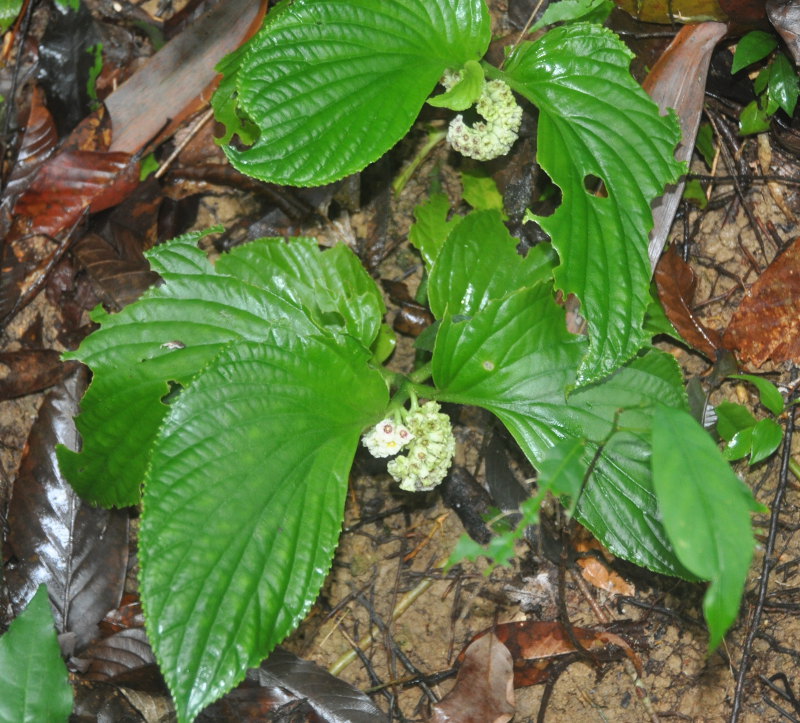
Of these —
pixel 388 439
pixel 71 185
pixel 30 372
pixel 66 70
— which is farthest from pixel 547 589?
pixel 66 70

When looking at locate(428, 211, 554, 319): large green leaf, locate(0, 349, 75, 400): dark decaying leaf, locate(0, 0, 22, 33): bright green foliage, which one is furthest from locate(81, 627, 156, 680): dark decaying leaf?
locate(0, 0, 22, 33): bright green foliage

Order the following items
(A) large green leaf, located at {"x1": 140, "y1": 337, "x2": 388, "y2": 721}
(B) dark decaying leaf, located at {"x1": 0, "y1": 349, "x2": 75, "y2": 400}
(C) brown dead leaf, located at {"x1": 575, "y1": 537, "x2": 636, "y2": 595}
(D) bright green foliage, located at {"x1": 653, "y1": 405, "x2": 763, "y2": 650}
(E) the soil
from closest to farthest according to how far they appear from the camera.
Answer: (D) bright green foliage, located at {"x1": 653, "y1": 405, "x2": 763, "y2": 650} → (A) large green leaf, located at {"x1": 140, "y1": 337, "x2": 388, "y2": 721} → (E) the soil → (C) brown dead leaf, located at {"x1": 575, "y1": 537, "x2": 636, "y2": 595} → (B) dark decaying leaf, located at {"x1": 0, "y1": 349, "x2": 75, "y2": 400}

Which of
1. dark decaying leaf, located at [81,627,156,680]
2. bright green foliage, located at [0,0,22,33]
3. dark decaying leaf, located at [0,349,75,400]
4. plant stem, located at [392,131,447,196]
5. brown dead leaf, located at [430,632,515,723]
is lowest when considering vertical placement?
brown dead leaf, located at [430,632,515,723]

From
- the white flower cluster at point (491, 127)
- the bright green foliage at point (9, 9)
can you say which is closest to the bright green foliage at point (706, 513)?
the white flower cluster at point (491, 127)

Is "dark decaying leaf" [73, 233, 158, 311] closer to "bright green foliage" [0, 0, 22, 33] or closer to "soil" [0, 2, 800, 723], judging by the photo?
"soil" [0, 2, 800, 723]

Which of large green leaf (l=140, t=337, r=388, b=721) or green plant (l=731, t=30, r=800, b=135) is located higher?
green plant (l=731, t=30, r=800, b=135)

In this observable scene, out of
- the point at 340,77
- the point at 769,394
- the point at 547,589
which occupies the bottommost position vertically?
the point at 547,589

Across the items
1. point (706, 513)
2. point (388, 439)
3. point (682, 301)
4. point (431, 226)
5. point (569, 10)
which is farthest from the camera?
point (431, 226)

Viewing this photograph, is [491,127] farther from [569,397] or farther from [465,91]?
[569,397]
